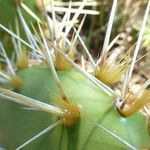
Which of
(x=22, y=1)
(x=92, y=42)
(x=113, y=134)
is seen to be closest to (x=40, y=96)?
(x=113, y=134)

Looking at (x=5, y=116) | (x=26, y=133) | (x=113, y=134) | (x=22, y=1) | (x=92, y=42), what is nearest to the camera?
(x=113, y=134)

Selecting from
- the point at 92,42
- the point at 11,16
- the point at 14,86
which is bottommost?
the point at 92,42

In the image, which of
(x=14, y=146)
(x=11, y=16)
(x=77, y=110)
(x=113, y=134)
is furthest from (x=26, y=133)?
(x=11, y=16)

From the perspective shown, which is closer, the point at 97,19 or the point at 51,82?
the point at 51,82

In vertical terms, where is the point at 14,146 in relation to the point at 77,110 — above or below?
below

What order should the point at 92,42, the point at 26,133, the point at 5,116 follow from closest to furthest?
the point at 26,133, the point at 5,116, the point at 92,42

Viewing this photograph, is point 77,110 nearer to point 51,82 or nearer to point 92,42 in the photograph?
point 51,82
